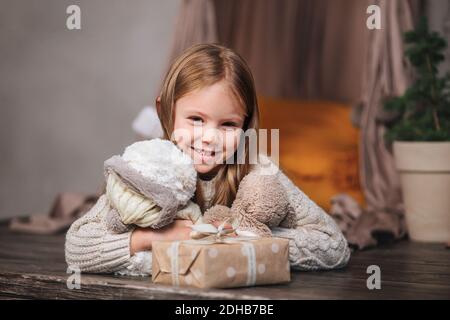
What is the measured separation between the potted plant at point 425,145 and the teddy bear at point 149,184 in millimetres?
1353

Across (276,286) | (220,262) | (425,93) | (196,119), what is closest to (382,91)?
(425,93)

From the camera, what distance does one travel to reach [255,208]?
1.70 m

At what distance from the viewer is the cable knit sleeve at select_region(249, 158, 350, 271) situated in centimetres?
183

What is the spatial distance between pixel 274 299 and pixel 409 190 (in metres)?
1.45

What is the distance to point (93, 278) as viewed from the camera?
5.68ft

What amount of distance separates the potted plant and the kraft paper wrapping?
4.22 feet

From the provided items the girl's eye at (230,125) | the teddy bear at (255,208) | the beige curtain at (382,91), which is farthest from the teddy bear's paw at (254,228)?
the beige curtain at (382,91)

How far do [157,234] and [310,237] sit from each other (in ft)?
1.23

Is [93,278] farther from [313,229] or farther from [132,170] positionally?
[313,229]

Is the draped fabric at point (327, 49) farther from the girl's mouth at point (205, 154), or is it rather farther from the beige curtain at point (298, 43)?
the girl's mouth at point (205, 154)
